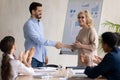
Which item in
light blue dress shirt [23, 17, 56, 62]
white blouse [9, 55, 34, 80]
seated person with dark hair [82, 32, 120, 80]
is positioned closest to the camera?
seated person with dark hair [82, 32, 120, 80]

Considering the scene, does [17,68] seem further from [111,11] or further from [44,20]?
[111,11]

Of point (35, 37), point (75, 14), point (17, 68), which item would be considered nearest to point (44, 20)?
point (75, 14)

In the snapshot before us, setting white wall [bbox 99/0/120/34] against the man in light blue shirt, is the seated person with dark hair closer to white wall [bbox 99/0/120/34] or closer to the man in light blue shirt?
the man in light blue shirt

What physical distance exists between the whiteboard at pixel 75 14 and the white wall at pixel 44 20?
149mm

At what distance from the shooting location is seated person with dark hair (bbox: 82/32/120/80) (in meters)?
2.73

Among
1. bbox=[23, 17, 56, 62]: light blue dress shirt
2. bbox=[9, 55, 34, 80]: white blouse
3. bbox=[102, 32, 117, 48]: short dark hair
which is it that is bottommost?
bbox=[9, 55, 34, 80]: white blouse

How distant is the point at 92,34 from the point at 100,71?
4.30 feet

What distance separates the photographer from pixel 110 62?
8.95 ft

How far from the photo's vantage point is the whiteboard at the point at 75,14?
19.2ft

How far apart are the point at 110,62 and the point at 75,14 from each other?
3.23m

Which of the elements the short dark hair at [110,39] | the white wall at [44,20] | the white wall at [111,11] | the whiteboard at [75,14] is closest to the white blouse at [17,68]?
the short dark hair at [110,39]

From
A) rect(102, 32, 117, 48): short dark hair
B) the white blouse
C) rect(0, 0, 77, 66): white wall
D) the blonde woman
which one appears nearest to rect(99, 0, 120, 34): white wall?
rect(0, 0, 77, 66): white wall

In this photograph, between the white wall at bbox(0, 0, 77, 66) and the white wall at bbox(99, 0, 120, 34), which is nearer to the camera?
the white wall at bbox(0, 0, 77, 66)

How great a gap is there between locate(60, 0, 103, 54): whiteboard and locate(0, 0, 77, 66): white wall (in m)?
0.15
